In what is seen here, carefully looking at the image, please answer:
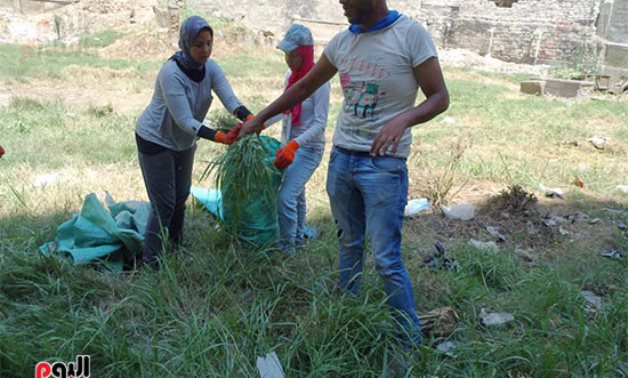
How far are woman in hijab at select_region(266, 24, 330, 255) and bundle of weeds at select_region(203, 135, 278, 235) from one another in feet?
→ 0.91

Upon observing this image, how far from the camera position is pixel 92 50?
15.3 m

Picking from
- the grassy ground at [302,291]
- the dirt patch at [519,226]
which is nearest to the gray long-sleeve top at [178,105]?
the grassy ground at [302,291]

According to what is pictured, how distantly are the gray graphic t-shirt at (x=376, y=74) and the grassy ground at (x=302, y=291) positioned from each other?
0.83 meters

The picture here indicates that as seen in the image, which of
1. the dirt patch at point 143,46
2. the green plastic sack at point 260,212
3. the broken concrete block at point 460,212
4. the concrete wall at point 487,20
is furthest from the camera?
the concrete wall at point 487,20

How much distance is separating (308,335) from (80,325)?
40.6 inches

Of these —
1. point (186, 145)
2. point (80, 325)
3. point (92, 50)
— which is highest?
point (186, 145)

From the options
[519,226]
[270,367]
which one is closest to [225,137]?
[270,367]

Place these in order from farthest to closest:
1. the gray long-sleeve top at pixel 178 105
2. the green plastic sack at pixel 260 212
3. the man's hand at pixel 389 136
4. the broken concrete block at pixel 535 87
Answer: the broken concrete block at pixel 535 87 < the green plastic sack at pixel 260 212 < the gray long-sleeve top at pixel 178 105 < the man's hand at pixel 389 136

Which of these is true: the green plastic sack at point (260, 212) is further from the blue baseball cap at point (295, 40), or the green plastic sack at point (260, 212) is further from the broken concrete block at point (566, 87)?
the broken concrete block at point (566, 87)

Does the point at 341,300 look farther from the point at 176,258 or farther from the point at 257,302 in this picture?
the point at 176,258

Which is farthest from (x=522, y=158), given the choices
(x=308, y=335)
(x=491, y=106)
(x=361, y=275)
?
(x=308, y=335)

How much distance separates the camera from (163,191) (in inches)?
129

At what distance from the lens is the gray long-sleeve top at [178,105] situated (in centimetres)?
303

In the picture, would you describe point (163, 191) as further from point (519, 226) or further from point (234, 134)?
point (519, 226)
